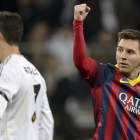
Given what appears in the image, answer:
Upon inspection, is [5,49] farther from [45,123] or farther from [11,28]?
[45,123]

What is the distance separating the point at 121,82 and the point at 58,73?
13.1ft

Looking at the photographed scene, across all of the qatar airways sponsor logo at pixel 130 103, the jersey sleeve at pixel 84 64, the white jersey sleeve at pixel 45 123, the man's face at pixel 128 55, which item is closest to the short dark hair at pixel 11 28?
the jersey sleeve at pixel 84 64

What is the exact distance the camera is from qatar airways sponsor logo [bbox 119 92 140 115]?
543cm

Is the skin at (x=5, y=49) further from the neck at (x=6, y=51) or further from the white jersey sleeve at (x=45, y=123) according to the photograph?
A: the white jersey sleeve at (x=45, y=123)

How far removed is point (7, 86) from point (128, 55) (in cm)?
133

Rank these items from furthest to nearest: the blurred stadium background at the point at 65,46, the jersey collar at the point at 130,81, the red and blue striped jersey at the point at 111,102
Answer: the blurred stadium background at the point at 65,46 < the jersey collar at the point at 130,81 < the red and blue striped jersey at the point at 111,102

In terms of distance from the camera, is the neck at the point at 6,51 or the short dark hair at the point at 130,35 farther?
the short dark hair at the point at 130,35

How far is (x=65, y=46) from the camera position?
9.62 m

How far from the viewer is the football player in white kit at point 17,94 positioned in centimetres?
491

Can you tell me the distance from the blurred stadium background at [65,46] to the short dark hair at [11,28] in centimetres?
402

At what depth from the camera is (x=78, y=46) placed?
5.18 metres

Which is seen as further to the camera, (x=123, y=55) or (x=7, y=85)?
(x=123, y=55)

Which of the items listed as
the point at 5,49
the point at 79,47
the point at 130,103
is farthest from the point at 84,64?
the point at 5,49

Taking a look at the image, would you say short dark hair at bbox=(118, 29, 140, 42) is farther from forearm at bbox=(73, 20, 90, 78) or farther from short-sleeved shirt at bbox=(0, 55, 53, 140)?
short-sleeved shirt at bbox=(0, 55, 53, 140)
